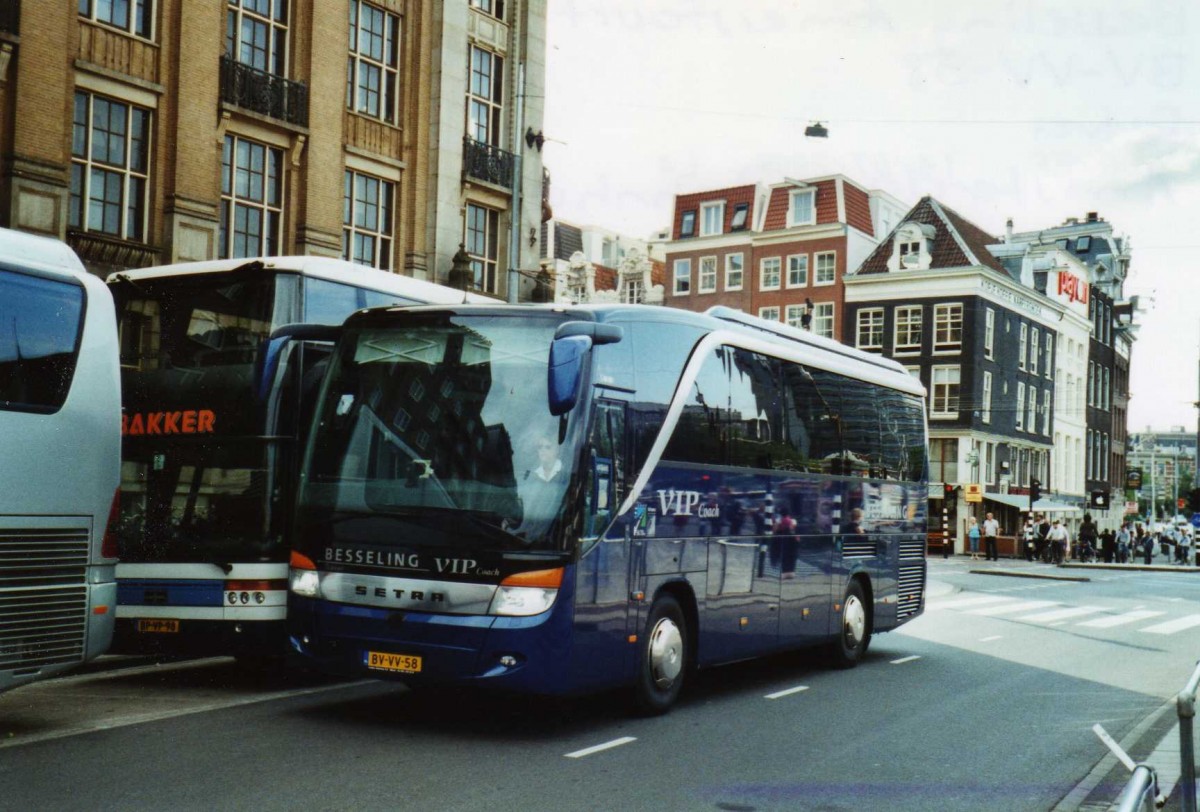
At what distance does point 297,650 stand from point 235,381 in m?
2.63

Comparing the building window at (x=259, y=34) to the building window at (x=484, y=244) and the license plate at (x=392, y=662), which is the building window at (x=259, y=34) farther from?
the license plate at (x=392, y=662)

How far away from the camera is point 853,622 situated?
14.9m

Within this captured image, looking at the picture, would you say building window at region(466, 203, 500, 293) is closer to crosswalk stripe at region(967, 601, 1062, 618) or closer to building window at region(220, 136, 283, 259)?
building window at region(220, 136, 283, 259)

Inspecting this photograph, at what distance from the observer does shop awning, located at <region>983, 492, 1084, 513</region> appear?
216 feet

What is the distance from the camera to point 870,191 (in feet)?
235

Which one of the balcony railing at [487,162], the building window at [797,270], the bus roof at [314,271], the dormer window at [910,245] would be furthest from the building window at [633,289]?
the bus roof at [314,271]

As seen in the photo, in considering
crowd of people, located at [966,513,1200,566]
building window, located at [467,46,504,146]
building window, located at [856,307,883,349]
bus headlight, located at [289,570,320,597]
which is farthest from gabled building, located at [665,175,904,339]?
bus headlight, located at [289,570,320,597]

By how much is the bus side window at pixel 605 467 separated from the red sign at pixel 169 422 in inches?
142

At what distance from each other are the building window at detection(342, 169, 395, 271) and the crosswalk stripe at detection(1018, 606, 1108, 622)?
14312 mm

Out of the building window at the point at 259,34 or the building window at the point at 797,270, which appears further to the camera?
the building window at the point at 797,270

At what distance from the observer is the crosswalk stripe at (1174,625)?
818 inches

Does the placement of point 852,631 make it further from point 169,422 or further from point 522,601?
point 169,422

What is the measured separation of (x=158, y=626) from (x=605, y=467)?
4220 millimetres

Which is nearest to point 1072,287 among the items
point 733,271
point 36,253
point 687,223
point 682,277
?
point 733,271
